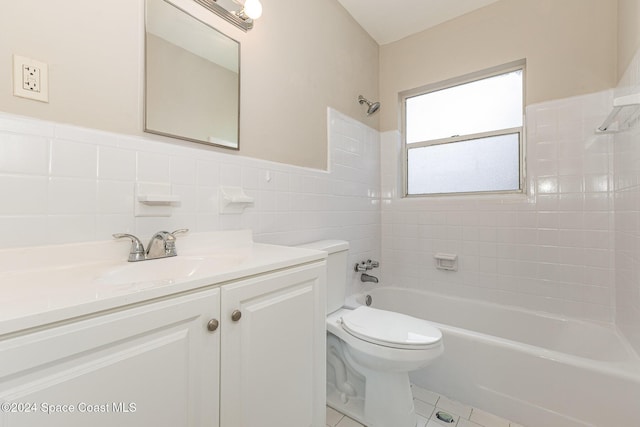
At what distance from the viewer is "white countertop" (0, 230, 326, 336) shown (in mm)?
505

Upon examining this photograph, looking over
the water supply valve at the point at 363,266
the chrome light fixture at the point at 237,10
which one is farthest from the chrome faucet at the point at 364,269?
the chrome light fixture at the point at 237,10

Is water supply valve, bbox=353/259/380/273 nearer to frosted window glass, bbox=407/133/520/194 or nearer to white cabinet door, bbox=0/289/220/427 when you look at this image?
frosted window glass, bbox=407/133/520/194

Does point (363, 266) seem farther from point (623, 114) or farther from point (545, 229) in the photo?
point (623, 114)

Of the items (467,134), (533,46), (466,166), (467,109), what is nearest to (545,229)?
(466,166)

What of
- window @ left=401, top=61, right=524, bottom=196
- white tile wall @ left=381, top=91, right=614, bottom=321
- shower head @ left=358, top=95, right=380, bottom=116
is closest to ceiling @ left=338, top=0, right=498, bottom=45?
window @ left=401, top=61, right=524, bottom=196

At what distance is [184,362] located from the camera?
68 cm

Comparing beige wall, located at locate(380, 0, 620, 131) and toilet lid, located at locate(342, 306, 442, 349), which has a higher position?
beige wall, located at locate(380, 0, 620, 131)

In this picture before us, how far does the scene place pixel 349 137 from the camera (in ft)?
6.86

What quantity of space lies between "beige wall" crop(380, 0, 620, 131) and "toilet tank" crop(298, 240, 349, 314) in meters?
1.60

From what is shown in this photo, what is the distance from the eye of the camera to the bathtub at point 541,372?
3.86 ft

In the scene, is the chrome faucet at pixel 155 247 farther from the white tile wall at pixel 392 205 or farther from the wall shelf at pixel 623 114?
the wall shelf at pixel 623 114

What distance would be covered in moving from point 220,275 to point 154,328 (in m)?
0.19

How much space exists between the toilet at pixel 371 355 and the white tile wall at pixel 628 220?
991mm

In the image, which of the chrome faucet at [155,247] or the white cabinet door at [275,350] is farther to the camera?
the chrome faucet at [155,247]
